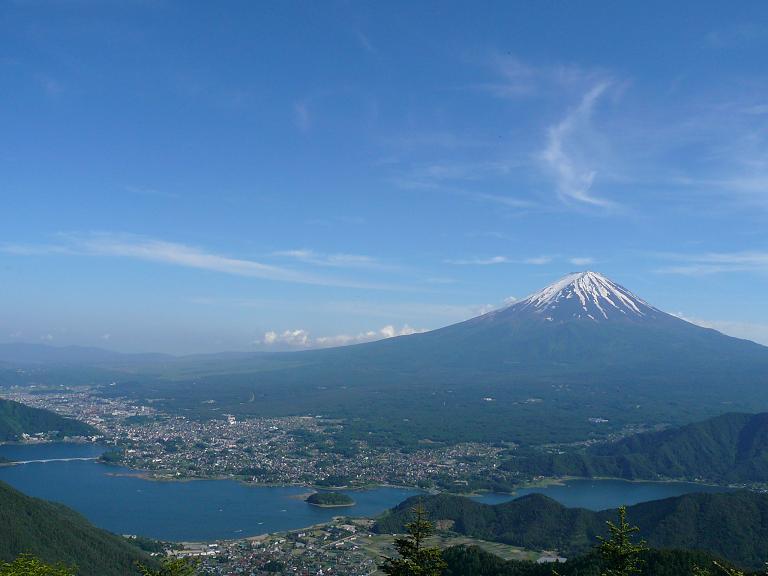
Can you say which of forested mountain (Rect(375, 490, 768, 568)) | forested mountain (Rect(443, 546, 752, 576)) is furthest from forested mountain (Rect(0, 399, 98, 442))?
forested mountain (Rect(443, 546, 752, 576))

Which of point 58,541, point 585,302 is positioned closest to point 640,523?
point 58,541

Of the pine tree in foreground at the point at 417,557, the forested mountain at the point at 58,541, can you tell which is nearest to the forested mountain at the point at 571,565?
the forested mountain at the point at 58,541

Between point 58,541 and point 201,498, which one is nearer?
point 58,541

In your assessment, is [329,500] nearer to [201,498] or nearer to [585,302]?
[201,498]

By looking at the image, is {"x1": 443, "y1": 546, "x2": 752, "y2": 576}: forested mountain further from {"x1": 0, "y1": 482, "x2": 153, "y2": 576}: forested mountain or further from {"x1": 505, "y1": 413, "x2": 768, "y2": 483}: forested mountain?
{"x1": 505, "y1": 413, "x2": 768, "y2": 483}: forested mountain

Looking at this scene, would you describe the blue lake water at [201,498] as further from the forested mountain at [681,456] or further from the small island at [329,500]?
the forested mountain at [681,456]
